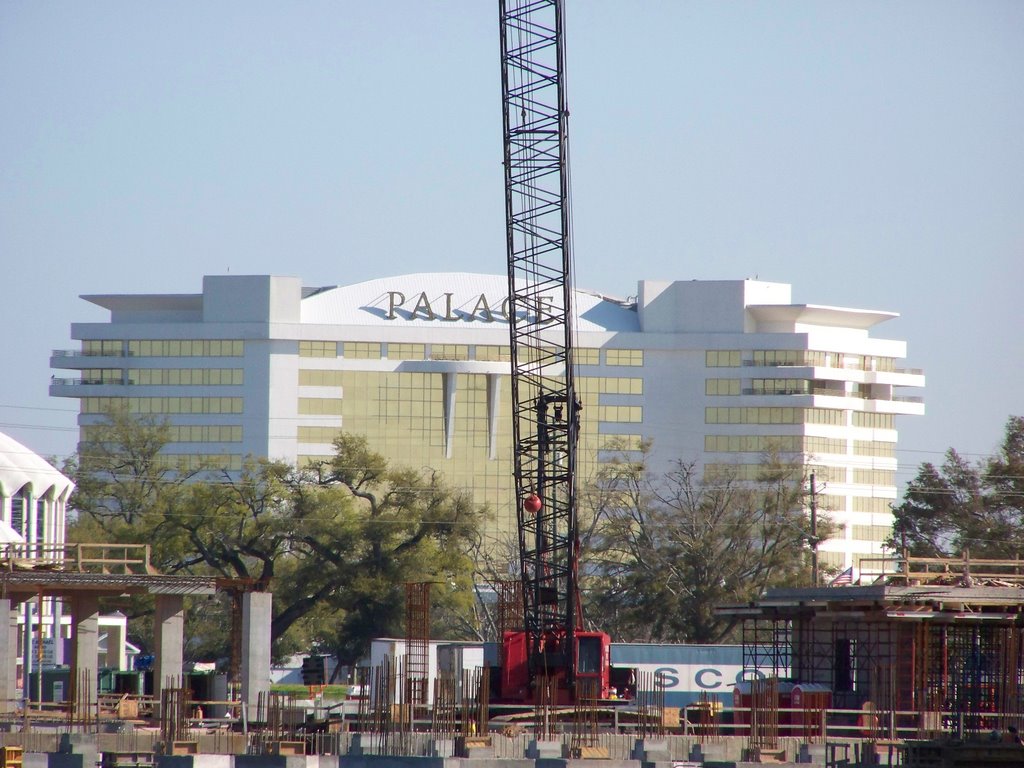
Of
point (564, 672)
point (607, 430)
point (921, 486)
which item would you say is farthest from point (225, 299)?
point (564, 672)

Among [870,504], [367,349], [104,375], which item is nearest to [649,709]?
[367,349]

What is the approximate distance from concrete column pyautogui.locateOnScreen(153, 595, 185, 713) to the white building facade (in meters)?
100

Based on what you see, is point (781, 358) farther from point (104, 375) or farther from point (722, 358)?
point (104, 375)

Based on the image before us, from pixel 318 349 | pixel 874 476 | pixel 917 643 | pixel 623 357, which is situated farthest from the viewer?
pixel 874 476

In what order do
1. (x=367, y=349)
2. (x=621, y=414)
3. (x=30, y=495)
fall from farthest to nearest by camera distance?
(x=621, y=414) < (x=367, y=349) < (x=30, y=495)

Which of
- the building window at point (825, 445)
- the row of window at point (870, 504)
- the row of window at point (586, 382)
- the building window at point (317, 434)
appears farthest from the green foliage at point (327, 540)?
the row of window at point (870, 504)

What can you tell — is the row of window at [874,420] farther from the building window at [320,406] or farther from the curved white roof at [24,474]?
the curved white roof at [24,474]

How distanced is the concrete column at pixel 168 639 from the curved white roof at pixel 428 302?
104m

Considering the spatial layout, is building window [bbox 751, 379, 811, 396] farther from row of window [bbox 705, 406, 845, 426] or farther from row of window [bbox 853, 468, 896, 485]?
row of window [bbox 853, 468, 896, 485]

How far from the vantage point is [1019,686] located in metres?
53.2

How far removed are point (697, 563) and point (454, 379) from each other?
71.2 m

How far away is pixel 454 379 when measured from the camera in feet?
530

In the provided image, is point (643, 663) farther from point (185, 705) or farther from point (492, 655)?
point (185, 705)

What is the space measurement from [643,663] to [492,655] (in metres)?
6.45
